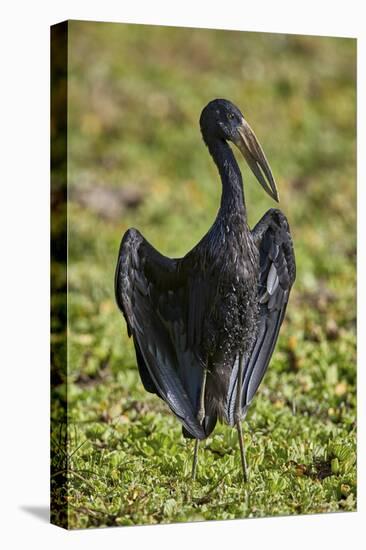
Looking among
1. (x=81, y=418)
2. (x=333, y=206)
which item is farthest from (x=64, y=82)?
(x=333, y=206)

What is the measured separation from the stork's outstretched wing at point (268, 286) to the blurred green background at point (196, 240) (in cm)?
50

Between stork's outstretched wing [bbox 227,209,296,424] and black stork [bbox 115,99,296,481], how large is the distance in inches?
1.1

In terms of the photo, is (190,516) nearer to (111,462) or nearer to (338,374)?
(111,462)

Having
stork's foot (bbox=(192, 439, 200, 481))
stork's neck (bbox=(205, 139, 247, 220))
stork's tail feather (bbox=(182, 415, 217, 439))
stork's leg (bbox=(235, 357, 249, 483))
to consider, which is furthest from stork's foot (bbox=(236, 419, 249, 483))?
stork's neck (bbox=(205, 139, 247, 220))

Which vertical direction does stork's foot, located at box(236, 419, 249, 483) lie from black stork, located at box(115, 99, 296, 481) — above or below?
below

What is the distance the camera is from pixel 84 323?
9.80 m

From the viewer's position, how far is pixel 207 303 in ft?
23.4

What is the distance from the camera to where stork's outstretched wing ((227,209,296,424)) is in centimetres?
739

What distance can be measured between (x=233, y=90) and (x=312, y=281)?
81.7 inches

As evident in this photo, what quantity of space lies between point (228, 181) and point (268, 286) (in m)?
0.69

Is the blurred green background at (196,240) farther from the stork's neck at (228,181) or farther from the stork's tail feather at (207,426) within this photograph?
the stork's neck at (228,181)

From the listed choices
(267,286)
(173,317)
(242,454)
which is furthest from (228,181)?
(242,454)

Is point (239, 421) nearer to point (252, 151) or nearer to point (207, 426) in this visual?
point (207, 426)

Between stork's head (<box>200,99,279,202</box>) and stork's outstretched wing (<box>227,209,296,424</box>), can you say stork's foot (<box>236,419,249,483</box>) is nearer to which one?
stork's outstretched wing (<box>227,209,296,424</box>)
